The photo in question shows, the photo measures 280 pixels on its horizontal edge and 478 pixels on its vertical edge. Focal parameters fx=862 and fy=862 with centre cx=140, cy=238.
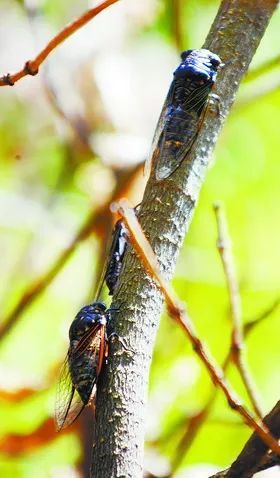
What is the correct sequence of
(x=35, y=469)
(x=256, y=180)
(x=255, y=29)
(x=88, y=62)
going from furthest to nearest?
(x=88, y=62) < (x=256, y=180) < (x=35, y=469) < (x=255, y=29)

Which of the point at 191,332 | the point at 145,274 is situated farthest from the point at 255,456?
the point at 145,274

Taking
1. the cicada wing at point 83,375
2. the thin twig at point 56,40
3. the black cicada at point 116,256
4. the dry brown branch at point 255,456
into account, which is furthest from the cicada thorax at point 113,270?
the dry brown branch at point 255,456

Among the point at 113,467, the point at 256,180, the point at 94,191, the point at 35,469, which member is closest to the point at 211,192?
the point at 256,180

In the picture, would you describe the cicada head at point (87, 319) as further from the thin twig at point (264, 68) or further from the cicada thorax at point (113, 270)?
the thin twig at point (264, 68)

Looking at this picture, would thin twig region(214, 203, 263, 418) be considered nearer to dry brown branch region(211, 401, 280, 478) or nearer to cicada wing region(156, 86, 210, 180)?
cicada wing region(156, 86, 210, 180)

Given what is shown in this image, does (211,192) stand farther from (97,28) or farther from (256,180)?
(97,28)

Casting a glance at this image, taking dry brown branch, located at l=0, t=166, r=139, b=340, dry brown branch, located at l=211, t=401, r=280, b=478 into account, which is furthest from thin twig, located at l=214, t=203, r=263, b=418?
dry brown branch, located at l=0, t=166, r=139, b=340
